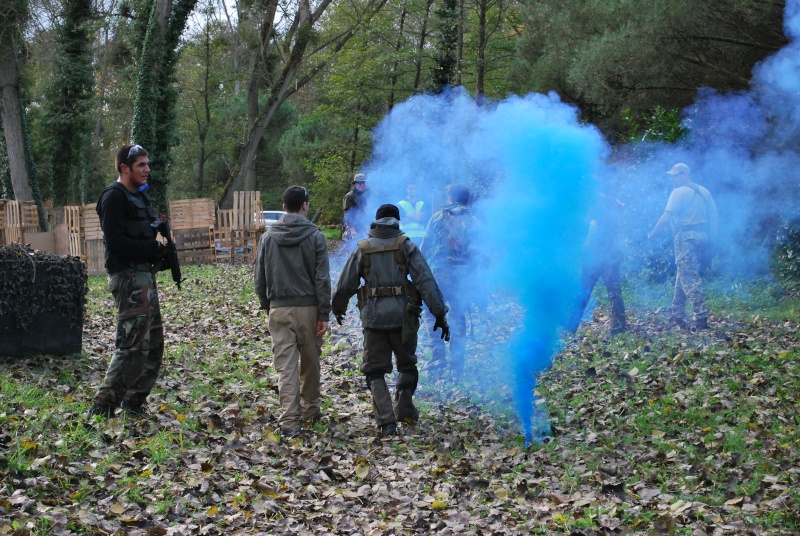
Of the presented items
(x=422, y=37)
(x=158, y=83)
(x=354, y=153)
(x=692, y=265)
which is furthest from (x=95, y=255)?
(x=692, y=265)

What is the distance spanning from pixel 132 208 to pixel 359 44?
26.2 m

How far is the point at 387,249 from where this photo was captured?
7461mm

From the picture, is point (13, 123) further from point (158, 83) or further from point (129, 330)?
point (129, 330)

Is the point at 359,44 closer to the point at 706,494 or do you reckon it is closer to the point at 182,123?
the point at 182,123

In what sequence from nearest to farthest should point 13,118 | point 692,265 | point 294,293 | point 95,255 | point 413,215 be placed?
point 294,293
point 692,265
point 413,215
point 95,255
point 13,118

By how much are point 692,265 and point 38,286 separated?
8438 mm

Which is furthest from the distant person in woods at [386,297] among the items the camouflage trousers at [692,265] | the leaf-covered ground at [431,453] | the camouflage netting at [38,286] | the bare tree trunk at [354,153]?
the bare tree trunk at [354,153]

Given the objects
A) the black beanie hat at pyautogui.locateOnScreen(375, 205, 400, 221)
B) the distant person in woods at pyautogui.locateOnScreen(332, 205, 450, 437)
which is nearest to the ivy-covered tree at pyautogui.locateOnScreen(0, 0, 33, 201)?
the black beanie hat at pyautogui.locateOnScreen(375, 205, 400, 221)

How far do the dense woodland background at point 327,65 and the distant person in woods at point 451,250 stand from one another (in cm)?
531

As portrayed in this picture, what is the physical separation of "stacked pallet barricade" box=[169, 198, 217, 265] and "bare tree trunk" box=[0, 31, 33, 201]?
5.77 meters

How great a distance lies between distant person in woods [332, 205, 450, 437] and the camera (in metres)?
7.41

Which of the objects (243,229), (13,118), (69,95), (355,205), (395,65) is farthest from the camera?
(69,95)

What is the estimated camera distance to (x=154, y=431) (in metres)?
6.93

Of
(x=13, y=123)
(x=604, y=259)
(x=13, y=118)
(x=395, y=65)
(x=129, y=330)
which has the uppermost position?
(x=395, y=65)
